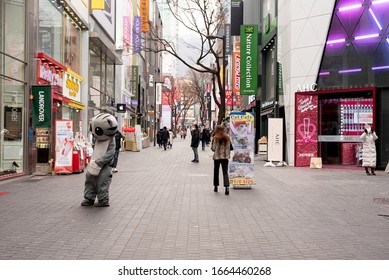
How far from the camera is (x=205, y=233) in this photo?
7070 mm

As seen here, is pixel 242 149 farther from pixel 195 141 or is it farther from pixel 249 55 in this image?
pixel 249 55

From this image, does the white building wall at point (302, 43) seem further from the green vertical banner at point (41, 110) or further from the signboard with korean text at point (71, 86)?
the green vertical banner at point (41, 110)

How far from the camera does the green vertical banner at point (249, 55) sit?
26172 mm

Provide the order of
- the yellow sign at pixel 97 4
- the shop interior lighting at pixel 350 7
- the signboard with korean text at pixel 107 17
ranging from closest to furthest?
the shop interior lighting at pixel 350 7 < the yellow sign at pixel 97 4 < the signboard with korean text at pixel 107 17

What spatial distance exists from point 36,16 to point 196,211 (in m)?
10.3

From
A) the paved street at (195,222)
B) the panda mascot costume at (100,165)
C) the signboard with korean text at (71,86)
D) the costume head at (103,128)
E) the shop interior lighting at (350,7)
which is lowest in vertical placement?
the paved street at (195,222)

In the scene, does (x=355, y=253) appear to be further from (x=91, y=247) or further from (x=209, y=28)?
(x=209, y=28)

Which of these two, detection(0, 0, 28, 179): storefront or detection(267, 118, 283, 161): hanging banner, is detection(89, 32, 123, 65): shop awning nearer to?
detection(0, 0, 28, 179): storefront

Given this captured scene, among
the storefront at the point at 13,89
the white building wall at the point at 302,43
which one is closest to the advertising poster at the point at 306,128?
the white building wall at the point at 302,43

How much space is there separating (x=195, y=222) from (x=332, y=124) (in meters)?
13.5

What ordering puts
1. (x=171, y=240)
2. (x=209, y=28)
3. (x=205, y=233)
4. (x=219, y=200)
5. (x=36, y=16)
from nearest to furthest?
(x=171, y=240) < (x=205, y=233) < (x=219, y=200) < (x=36, y=16) < (x=209, y=28)

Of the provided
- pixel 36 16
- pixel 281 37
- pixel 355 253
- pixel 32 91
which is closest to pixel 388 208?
pixel 355 253

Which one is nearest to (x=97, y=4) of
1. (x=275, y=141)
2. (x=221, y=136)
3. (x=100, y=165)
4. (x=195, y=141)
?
(x=195, y=141)

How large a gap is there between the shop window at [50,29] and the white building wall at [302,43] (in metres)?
9.68
